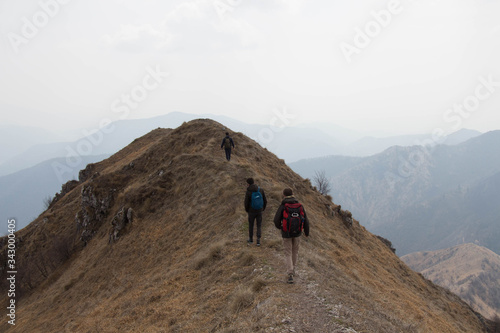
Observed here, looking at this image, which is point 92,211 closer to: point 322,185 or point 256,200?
point 256,200

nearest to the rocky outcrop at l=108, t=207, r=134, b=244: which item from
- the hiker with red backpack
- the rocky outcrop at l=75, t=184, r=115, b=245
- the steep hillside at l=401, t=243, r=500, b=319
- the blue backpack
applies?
the rocky outcrop at l=75, t=184, r=115, b=245

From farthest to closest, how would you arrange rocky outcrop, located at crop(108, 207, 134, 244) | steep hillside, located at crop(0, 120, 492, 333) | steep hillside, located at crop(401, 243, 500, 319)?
steep hillside, located at crop(401, 243, 500, 319)
rocky outcrop, located at crop(108, 207, 134, 244)
steep hillside, located at crop(0, 120, 492, 333)

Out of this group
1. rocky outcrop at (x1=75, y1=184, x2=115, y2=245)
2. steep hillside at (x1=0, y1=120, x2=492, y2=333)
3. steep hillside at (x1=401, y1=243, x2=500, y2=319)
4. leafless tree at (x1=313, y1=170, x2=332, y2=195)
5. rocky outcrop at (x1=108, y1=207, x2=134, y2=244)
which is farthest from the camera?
steep hillside at (x1=401, y1=243, x2=500, y2=319)

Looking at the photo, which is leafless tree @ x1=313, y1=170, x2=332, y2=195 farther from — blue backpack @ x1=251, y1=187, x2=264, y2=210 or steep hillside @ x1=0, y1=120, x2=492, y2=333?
blue backpack @ x1=251, y1=187, x2=264, y2=210

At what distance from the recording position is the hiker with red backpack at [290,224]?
9.27 meters

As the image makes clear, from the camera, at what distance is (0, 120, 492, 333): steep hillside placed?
853 centimetres

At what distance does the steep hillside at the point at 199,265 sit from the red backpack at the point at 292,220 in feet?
5.69

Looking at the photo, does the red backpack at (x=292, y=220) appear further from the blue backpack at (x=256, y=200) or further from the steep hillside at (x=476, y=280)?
the steep hillside at (x=476, y=280)

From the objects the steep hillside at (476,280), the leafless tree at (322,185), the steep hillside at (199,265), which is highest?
the steep hillside at (199,265)

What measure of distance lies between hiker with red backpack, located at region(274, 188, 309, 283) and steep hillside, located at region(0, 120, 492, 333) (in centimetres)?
76

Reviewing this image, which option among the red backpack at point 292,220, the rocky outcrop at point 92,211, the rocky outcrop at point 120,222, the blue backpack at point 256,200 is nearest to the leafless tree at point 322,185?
the rocky outcrop at point 92,211

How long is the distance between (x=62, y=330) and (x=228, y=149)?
15.8m

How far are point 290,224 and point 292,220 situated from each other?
144 mm

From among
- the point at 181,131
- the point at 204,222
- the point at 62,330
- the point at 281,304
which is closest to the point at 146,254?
the point at 204,222
